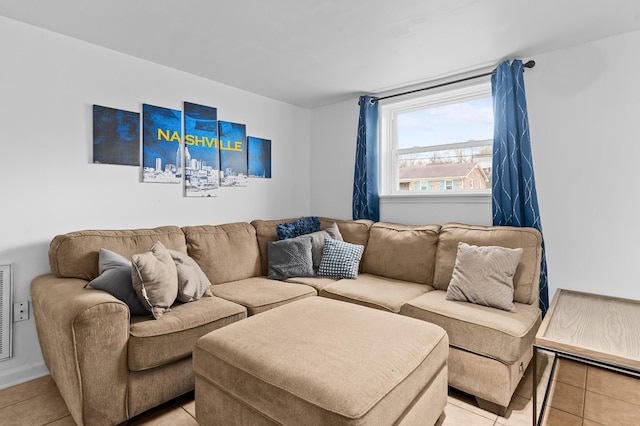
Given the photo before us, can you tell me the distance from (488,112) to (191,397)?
3212 mm

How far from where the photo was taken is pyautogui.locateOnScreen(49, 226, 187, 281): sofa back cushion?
2.12m

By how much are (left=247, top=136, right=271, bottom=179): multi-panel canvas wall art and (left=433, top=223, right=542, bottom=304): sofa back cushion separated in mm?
1973

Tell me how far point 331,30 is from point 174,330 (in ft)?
6.86

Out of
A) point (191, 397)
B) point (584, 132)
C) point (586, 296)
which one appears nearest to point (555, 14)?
point (584, 132)

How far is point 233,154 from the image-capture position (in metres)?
3.41

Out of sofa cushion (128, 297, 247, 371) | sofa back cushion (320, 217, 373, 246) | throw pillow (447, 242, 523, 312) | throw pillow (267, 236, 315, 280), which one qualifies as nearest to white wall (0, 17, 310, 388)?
throw pillow (267, 236, 315, 280)

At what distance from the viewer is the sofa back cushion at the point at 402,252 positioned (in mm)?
2820

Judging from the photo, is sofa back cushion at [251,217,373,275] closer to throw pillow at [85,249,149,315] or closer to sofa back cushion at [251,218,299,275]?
sofa back cushion at [251,218,299,275]

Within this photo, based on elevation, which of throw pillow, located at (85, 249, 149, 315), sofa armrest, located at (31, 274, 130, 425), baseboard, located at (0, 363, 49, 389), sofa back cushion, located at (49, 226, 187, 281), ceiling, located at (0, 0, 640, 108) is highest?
ceiling, located at (0, 0, 640, 108)

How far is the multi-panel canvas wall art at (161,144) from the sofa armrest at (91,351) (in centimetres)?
128

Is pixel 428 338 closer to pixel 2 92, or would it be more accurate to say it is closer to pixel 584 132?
pixel 584 132

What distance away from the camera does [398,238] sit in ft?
9.93

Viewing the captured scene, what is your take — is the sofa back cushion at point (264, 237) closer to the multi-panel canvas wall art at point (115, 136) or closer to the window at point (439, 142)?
the multi-panel canvas wall art at point (115, 136)

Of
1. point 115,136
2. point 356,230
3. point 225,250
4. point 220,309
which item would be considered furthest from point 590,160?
point 115,136
